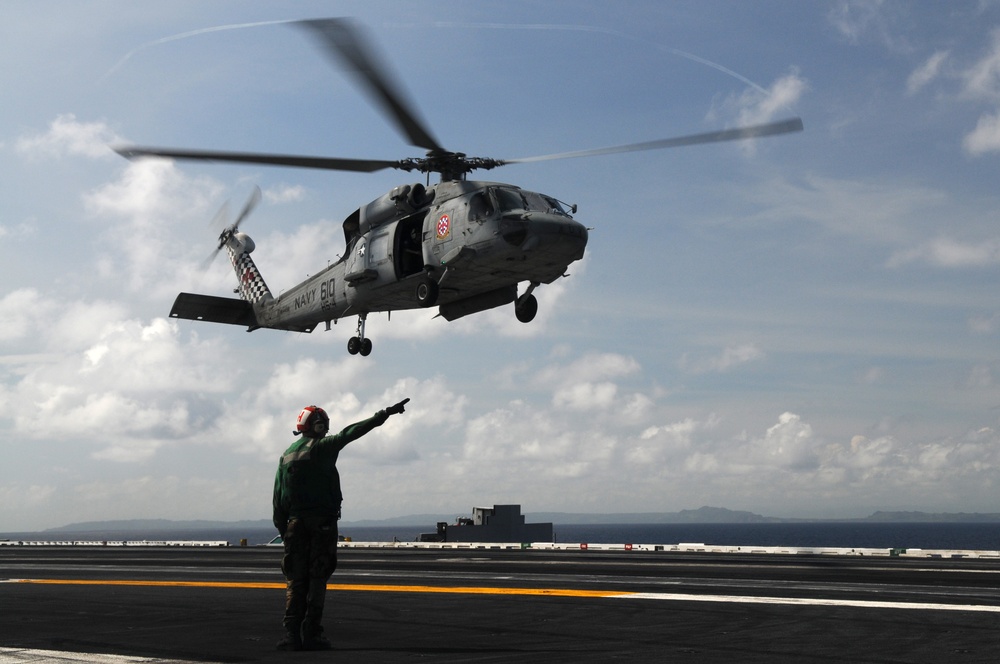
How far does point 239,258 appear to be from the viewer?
41594mm

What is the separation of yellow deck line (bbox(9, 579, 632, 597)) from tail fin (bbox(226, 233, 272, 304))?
66.0 ft

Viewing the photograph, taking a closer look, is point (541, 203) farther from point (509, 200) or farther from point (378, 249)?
point (378, 249)

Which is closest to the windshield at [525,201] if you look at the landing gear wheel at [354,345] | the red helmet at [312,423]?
the landing gear wheel at [354,345]

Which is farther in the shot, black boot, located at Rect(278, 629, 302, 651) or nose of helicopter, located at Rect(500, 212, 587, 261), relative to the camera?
nose of helicopter, located at Rect(500, 212, 587, 261)

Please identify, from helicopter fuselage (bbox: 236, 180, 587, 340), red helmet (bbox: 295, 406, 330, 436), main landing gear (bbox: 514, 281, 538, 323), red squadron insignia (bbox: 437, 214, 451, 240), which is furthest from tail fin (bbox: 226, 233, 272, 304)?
red helmet (bbox: 295, 406, 330, 436)

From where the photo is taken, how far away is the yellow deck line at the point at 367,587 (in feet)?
44.9

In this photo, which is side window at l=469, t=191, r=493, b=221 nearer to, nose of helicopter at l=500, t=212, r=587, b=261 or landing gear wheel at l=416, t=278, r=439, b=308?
nose of helicopter at l=500, t=212, r=587, b=261

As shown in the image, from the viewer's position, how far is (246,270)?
40.3m

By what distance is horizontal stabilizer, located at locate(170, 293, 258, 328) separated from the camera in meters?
35.8

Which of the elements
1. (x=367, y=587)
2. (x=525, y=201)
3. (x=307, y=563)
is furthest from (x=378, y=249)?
(x=307, y=563)

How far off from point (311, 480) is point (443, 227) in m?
19.3

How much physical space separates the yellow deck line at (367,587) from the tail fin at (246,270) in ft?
66.0

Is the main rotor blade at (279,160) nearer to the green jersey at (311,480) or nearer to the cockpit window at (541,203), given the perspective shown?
the cockpit window at (541,203)

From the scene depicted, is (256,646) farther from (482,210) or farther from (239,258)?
(239,258)
